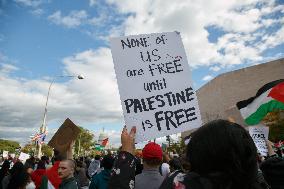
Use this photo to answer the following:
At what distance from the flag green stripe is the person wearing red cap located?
2.91 m

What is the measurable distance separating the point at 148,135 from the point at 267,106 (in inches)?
154

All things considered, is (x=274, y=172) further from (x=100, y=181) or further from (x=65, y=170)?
(x=65, y=170)

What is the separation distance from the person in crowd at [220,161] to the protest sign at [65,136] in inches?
184

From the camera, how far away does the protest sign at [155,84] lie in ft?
10.8

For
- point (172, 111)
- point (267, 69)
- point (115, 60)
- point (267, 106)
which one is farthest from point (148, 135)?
point (267, 69)

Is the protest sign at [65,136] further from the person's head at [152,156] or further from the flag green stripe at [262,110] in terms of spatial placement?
the flag green stripe at [262,110]

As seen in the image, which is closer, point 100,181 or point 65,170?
point 100,181

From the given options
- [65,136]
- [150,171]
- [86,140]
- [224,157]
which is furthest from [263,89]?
[86,140]

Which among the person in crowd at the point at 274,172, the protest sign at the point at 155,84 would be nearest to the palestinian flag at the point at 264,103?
the protest sign at the point at 155,84

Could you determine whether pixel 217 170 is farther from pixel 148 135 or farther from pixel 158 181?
Answer: pixel 158 181

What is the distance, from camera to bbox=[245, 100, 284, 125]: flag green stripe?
6.33 metres

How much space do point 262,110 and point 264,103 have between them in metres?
0.14

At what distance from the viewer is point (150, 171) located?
411cm

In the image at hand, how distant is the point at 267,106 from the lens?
21.0ft
